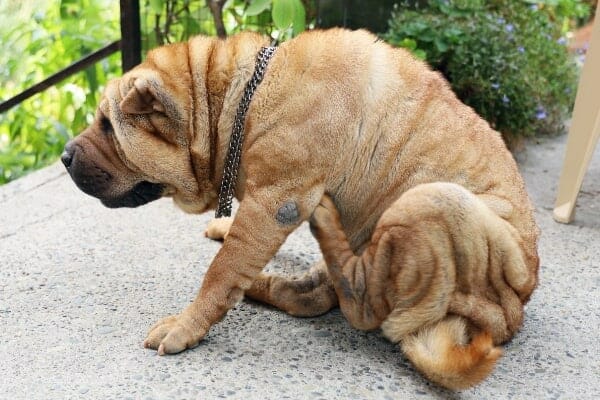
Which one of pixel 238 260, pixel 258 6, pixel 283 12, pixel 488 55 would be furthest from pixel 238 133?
pixel 488 55

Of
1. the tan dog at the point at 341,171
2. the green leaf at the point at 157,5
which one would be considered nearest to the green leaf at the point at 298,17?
the green leaf at the point at 157,5

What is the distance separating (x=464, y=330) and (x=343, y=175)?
782 mm

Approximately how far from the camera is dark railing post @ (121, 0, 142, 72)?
234 inches

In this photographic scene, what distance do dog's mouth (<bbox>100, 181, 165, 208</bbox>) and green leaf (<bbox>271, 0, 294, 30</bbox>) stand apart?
183 centimetres

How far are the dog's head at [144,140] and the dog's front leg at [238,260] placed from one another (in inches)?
13.3

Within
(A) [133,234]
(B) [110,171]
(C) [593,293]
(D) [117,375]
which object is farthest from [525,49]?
(D) [117,375]

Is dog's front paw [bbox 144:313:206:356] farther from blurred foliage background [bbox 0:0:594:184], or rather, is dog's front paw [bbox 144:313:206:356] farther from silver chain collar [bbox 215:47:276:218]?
blurred foliage background [bbox 0:0:594:184]

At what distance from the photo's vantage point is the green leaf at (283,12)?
4871 millimetres

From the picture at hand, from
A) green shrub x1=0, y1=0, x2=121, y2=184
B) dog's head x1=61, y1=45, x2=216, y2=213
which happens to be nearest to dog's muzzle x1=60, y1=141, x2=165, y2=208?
dog's head x1=61, y1=45, x2=216, y2=213

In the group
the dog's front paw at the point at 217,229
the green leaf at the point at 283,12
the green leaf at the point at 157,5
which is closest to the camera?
the dog's front paw at the point at 217,229

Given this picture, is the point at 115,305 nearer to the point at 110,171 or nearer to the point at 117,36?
the point at 110,171

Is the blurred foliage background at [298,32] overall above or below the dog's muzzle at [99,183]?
below

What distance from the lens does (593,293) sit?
13.3ft

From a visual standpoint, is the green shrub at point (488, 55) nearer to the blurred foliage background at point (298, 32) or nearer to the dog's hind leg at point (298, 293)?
the blurred foliage background at point (298, 32)
